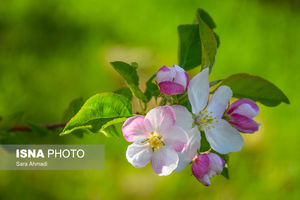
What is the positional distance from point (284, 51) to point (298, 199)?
0.93 m

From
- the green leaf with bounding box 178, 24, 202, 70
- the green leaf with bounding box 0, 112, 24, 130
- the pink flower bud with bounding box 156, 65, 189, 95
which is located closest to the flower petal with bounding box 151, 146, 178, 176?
the pink flower bud with bounding box 156, 65, 189, 95

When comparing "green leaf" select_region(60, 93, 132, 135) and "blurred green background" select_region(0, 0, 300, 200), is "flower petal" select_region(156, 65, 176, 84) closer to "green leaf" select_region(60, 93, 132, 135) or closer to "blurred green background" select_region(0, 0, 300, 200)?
"green leaf" select_region(60, 93, 132, 135)

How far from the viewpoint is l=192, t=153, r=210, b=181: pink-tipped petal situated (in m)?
0.60

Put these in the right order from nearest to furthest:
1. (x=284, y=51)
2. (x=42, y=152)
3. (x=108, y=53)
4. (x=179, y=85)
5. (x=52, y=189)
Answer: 1. (x=179, y=85)
2. (x=42, y=152)
3. (x=52, y=189)
4. (x=108, y=53)
5. (x=284, y=51)

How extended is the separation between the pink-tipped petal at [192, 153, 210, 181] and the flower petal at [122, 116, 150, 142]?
0.09 metres

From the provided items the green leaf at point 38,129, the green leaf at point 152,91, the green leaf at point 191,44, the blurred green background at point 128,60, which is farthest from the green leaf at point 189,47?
the blurred green background at point 128,60

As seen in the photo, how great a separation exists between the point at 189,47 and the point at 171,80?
221mm

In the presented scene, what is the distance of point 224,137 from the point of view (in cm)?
65

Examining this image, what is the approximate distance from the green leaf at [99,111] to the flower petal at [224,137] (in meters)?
0.15

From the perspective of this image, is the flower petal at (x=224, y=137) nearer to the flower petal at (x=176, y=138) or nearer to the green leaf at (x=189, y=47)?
the flower petal at (x=176, y=138)

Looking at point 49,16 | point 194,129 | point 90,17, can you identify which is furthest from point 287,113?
point 194,129

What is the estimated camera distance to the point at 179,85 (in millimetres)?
598

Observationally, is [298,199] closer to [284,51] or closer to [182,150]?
[284,51]

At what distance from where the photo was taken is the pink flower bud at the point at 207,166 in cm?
60
